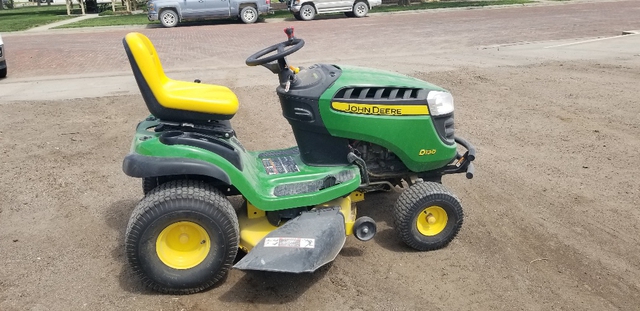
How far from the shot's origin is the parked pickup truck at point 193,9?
64.5 ft

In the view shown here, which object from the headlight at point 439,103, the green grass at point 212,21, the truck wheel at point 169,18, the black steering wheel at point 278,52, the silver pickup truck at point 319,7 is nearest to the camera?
the black steering wheel at point 278,52

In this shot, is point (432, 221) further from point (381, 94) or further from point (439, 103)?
point (381, 94)

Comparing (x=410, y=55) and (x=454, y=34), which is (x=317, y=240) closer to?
(x=410, y=55)

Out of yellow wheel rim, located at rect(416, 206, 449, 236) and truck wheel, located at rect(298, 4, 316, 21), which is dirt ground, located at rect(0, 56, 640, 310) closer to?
yellow wheel rim, located at rect(416, 206, 449, 236)

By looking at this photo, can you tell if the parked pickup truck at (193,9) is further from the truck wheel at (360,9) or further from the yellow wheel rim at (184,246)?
the yellow wheel rim at (184,246)

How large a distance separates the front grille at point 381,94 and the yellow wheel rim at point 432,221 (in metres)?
0.77

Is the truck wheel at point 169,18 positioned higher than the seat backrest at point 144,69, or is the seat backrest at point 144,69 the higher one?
the seat backrest at point 144,69

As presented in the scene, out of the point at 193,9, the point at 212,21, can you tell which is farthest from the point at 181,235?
the point at 212,21

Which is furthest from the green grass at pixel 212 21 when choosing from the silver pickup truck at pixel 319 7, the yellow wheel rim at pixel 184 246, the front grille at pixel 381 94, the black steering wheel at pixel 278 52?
the yellow wheel rim at pixel 184 246

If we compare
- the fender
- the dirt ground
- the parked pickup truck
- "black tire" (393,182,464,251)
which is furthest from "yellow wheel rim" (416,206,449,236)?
the parked pickup truck

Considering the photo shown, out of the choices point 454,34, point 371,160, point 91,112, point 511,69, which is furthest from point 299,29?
point 371,160

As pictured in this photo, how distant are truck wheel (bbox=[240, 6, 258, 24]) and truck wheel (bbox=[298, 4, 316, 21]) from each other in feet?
5.58

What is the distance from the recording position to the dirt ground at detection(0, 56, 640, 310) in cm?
333

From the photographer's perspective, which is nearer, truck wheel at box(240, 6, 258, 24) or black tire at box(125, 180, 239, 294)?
black tire at box(125, 180, 239, 294)
